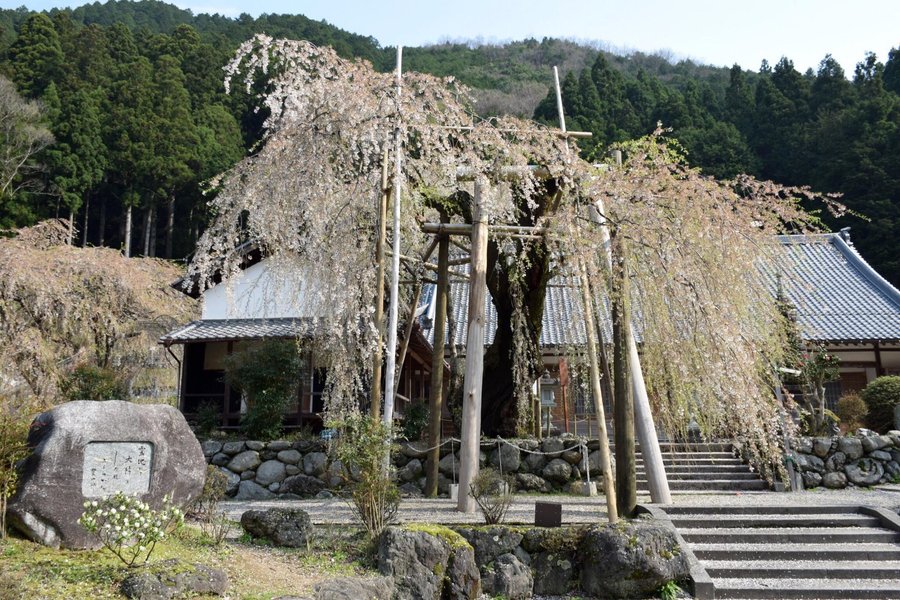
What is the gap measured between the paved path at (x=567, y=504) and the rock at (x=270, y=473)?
55cm

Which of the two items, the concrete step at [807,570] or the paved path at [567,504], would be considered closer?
the concrete step at [807,570]

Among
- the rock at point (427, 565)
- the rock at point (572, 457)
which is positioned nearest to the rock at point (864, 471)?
the rock at point (572, 457)

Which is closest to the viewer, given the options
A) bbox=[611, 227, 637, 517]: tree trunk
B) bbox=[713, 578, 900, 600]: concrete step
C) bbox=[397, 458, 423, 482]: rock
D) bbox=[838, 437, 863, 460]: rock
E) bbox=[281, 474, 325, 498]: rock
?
bbox=[713, 578, 900, 600]: concrete step

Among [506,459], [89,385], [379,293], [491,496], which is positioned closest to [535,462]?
[506,459]

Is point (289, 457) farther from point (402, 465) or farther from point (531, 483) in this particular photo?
point (531, 483)

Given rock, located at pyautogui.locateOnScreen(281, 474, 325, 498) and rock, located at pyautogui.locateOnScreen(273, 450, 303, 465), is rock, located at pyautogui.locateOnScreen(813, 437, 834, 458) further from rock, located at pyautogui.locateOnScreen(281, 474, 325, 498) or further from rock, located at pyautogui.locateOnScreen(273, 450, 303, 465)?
rock, located at pyautogui.locateOnScreen(273, 450, 303, 465)

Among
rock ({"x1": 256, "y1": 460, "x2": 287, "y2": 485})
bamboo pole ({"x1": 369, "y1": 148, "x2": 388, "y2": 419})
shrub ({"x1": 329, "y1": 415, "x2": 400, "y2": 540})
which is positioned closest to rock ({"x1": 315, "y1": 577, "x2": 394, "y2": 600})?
shrub ({"x1": 329, "y1": 415, "x2": 400, "y2": 540})

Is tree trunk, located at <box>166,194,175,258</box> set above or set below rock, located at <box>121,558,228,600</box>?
above

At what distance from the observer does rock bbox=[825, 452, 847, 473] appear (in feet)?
39.6

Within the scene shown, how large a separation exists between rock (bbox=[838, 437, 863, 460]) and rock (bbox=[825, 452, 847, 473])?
0.24 feet

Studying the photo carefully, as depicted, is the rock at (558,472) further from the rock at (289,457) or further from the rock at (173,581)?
the rock at (173,581)

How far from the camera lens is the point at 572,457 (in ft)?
37.1

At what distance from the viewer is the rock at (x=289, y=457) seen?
11617 mm

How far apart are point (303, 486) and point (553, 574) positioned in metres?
5.88
